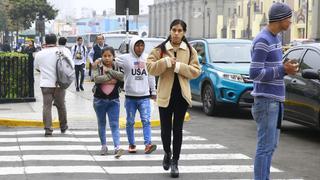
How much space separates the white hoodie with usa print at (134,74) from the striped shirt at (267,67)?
9.76ft

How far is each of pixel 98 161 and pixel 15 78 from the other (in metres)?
7.43

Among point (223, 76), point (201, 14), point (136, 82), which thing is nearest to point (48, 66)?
point (136, 82)

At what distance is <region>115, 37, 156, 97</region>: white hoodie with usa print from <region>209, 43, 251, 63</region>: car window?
5.77 m

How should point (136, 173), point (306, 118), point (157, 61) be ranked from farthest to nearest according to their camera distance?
point (306, 118) < point (136, 173) < point (157, 61)

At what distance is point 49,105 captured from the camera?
1090cm

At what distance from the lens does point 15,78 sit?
15.5m

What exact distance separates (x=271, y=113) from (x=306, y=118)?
4556mm

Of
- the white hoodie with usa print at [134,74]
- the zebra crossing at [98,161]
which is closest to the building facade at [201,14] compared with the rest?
the zebra crossing at [98,161]

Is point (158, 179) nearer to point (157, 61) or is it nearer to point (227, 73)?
point (157, 61)

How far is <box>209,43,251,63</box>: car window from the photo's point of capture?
48.1ft

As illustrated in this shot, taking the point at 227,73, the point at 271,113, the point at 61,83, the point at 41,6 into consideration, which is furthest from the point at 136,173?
the point at 41,6

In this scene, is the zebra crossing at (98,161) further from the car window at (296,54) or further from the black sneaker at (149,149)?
the car window at (296,54)

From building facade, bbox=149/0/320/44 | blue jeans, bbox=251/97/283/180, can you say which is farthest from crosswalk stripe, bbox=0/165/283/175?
building facade, bbox=149/0/320/44

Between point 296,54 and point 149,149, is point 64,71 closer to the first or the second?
point 149,149
